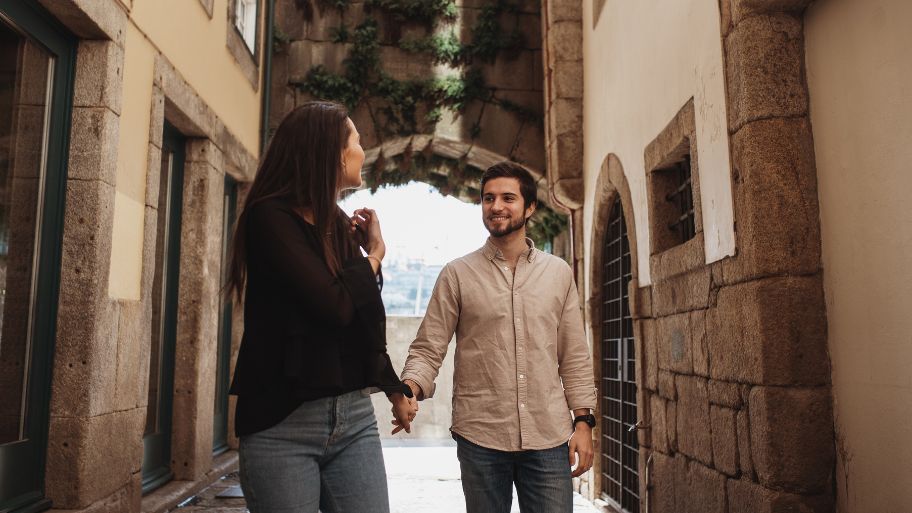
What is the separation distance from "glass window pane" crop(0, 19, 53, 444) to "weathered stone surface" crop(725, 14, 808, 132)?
308 centimetres

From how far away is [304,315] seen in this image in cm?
175

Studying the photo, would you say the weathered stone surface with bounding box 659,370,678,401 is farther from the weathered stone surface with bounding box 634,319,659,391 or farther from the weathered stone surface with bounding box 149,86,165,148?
the weathered stone surface with bounding box 149,86,165,148

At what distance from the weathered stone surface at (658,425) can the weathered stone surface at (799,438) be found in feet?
5.08

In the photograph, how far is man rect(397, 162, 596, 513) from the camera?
7.98ft

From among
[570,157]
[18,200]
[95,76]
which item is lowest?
[18,200]

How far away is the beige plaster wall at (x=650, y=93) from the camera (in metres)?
3.77

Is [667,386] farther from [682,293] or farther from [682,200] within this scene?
[682,200]

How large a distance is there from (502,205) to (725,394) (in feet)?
5.37

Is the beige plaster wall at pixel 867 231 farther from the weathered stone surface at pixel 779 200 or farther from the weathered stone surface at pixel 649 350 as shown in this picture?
the weathered stone surface at pixel 649 350

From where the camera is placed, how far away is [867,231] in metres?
2.98

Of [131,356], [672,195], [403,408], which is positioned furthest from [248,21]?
[403,408]

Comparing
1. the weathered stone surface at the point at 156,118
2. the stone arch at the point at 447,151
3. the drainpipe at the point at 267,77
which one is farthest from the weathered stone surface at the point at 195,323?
Answer: the stone arch at the point at 447,151

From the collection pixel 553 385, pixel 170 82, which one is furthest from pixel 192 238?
pixel 553 385

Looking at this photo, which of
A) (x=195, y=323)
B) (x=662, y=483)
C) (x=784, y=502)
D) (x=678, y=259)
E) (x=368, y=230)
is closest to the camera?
(x=368, y=230)
